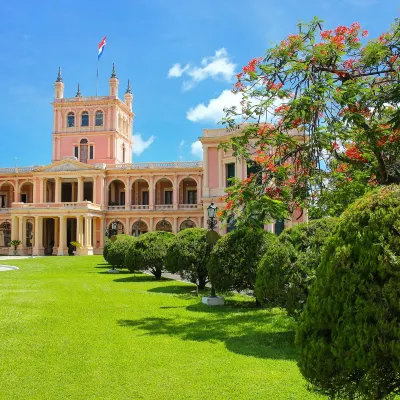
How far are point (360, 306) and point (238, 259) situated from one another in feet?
27.3

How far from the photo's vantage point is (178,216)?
157 feet

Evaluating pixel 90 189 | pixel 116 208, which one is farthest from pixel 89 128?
pixel 116 208

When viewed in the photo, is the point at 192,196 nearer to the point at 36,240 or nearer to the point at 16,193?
the point at 36,240

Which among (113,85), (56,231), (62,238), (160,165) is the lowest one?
(62,238)

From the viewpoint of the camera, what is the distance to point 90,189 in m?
50.8

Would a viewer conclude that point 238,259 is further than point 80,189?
No

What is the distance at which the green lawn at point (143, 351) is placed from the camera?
5215 millimetres

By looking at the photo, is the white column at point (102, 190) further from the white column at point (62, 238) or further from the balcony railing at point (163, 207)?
the balcony railing at point (163, 207)

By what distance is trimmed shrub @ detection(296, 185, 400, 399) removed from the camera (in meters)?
3.11

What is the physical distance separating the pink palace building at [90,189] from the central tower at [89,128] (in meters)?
0.11

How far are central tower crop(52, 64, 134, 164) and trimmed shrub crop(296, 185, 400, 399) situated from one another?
49372 mm

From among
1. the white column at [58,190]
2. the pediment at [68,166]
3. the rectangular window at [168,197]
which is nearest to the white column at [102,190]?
the pediment at [68,166]

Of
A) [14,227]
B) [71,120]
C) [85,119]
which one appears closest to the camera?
[14,227]

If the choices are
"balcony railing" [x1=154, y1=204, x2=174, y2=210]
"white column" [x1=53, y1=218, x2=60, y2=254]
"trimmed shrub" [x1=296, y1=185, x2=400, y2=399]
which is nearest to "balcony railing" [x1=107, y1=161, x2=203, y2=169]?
"balcony railing" [x1=154, y1=204, x2=174, y2=210]
